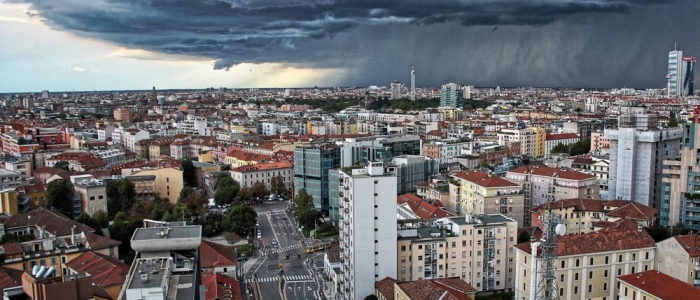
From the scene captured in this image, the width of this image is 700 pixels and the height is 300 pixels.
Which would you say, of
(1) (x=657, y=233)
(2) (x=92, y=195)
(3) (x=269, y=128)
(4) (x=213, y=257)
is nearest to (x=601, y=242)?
(1) (x=657, y=233)

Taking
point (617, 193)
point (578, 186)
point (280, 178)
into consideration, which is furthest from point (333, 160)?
point (617, 193)

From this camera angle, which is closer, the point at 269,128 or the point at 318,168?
the point at 318,168

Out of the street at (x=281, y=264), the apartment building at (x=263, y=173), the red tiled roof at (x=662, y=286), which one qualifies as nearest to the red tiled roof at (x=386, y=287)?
the street at (x=281, y=264)

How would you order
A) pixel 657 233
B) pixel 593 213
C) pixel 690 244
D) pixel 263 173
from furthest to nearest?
pixel 263 173
pixel 593 213
pixel 657 233
pixel 690 244

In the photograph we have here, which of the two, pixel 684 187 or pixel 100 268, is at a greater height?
pixel 684 187

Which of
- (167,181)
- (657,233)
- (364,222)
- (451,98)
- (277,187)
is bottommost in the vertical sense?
(277,187)

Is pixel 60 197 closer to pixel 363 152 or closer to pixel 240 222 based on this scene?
pixel 240 222
